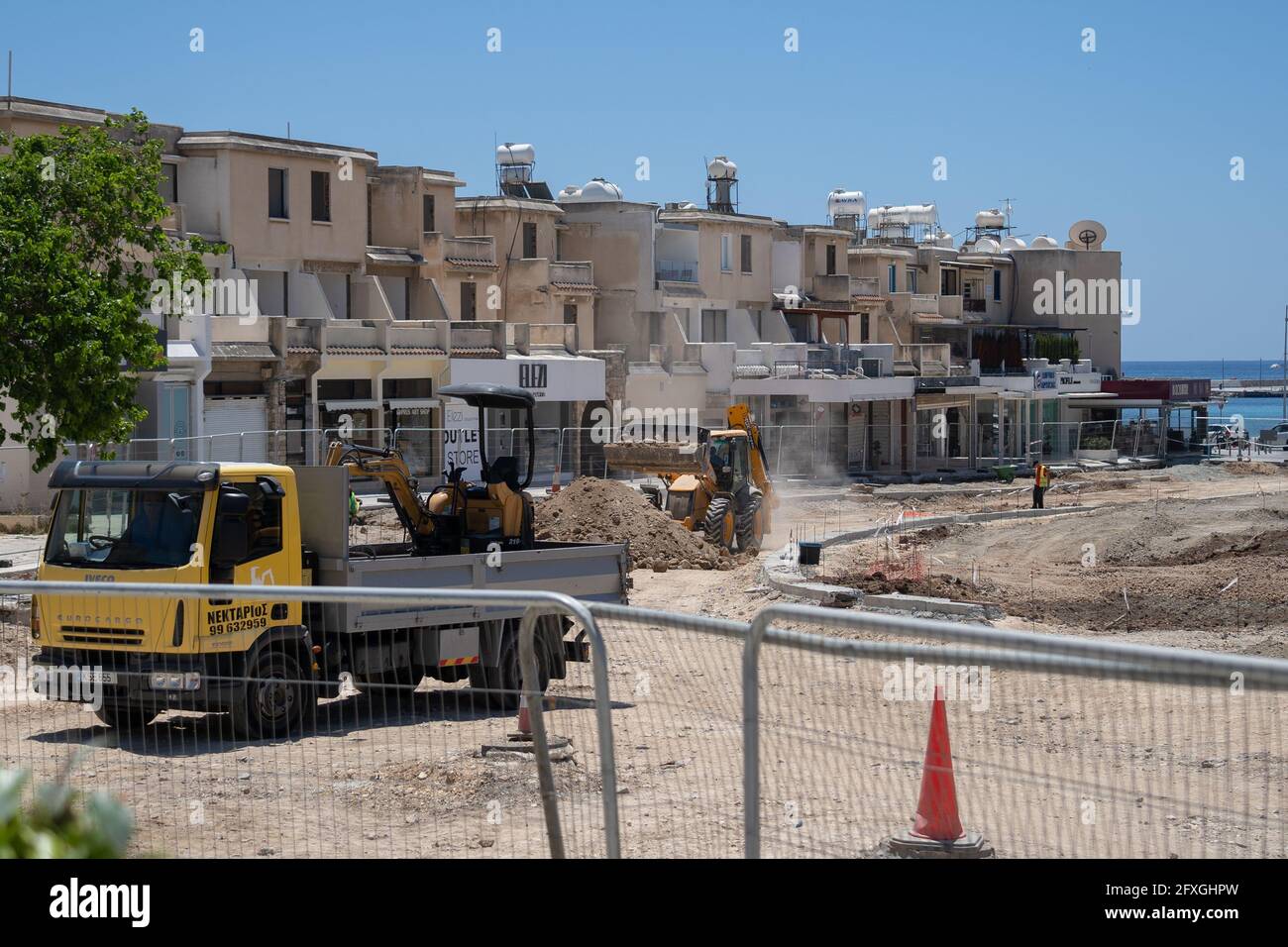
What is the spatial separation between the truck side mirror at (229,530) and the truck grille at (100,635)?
3.25 ft

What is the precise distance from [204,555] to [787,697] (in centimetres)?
752

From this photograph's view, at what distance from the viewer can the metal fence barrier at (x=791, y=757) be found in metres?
5.58

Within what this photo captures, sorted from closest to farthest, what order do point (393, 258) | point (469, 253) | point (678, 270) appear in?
point (393, 258) → point (469, 253) → point (678, 270)

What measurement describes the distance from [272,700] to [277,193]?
37.4 metres

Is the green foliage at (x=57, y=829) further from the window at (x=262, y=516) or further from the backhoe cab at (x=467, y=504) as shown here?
the backhoe cab at (x=467, y=504)

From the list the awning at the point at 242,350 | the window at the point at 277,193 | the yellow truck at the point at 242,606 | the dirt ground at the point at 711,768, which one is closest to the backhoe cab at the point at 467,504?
the yellow truck at the point at 242,606

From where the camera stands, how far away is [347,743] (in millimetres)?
9758

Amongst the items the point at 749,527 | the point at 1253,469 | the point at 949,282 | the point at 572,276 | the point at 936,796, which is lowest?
the point at 1253,469

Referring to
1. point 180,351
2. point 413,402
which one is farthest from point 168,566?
point 413,402

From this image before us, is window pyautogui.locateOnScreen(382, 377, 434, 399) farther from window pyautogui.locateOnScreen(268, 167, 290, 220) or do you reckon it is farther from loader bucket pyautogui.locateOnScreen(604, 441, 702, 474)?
loader bucket pyautogui.locateOnScreen(604, 441, 702, 474)

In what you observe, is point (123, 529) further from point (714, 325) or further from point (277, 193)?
point (714, 325)

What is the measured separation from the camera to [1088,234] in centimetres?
8912
